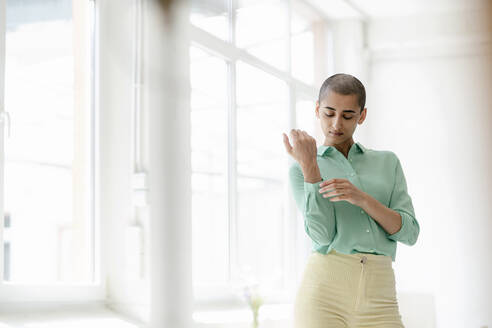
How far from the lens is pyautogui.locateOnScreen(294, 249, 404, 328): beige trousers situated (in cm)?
83

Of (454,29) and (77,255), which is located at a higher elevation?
(454,29)

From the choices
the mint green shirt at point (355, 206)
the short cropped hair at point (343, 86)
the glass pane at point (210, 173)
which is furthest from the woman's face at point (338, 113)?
the glass pane at point (210, 173)

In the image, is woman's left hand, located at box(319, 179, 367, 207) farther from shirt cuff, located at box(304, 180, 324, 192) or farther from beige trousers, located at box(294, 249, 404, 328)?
beige trousers, located at box(294, 249, 404, 328)

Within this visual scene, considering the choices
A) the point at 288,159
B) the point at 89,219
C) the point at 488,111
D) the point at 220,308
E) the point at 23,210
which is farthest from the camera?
the point at 288,159

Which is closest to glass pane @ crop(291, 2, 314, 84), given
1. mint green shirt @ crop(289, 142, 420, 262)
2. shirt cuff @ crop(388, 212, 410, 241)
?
mint green shirt @ crop(289, 142, 420, 262)

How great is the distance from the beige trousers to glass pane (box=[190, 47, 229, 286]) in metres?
1.17

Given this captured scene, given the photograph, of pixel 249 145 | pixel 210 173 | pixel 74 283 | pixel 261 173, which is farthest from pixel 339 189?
pixel 261 173

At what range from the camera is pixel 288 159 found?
255 centimetres

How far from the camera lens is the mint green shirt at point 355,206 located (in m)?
0.82

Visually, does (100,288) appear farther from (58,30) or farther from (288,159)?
(288,159)

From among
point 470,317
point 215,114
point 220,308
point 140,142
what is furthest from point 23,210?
point 470,317

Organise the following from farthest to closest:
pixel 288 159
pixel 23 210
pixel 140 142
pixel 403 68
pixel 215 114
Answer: pixel 288 159 < pixel 215 114 < pixel 23 210 < pixel 140 142 < pixel 403 68

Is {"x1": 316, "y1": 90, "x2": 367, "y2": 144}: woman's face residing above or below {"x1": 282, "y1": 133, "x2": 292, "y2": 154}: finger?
above

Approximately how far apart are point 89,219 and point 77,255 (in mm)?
94
